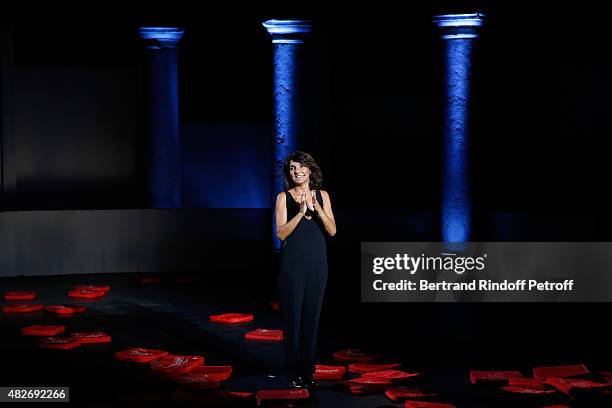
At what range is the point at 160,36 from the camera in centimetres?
1728

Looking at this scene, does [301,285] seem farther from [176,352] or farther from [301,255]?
[176,352]

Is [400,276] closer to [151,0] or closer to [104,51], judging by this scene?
[151,0]

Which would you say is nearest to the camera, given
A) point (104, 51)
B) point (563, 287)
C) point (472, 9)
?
point (563, 287)

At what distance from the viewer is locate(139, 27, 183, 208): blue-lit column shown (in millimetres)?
17328

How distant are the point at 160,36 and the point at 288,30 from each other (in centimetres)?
248

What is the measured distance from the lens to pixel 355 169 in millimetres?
18328

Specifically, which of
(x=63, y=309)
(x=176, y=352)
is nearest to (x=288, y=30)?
(x=63, y=309)

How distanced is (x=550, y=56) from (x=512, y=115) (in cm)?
112

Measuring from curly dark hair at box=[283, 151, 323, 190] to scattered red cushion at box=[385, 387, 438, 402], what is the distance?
1622 millimetres

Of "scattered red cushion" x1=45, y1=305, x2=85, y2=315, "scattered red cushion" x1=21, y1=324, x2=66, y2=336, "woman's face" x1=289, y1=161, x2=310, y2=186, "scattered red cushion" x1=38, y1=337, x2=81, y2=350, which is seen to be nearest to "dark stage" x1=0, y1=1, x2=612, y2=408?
"scattered red cushion" x1=45, y1=305, x2=85, y2=315

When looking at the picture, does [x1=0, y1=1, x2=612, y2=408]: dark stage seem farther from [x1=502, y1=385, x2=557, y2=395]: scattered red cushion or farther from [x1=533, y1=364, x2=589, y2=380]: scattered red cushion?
[x1=502, y1=385, x2=557, y2=395]: scattered red cushion

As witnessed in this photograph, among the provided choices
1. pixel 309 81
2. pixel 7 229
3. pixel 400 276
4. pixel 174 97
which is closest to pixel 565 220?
pixel 400 276

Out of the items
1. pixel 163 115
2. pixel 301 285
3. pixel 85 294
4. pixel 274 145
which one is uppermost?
pixel 163 115

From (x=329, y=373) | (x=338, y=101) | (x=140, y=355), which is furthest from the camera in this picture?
(x=338, y=101)
